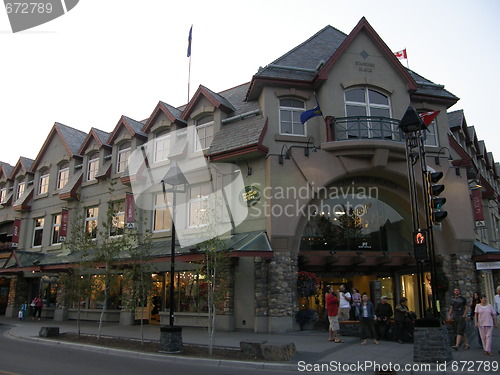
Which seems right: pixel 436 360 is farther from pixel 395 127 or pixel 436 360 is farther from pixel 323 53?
pixel 323 53

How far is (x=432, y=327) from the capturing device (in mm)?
9836

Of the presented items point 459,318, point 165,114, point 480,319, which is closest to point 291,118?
point 165,114

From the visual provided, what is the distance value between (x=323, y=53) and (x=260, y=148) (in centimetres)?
762

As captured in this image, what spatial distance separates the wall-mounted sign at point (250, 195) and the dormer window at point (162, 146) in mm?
5999

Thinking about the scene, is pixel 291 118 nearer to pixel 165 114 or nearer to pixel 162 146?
pixel 165 114

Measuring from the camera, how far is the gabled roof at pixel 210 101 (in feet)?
66.6

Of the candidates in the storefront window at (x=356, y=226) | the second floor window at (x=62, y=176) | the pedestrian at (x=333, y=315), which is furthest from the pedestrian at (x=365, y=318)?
the second floor window at (x=62, y=176)

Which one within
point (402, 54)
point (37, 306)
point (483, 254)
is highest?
point (402, 54)

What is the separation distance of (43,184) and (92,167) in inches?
219

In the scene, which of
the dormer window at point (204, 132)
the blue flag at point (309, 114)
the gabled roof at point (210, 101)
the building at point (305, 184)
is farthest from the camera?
the dormer window at point (204, 132)

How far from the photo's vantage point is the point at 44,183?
29266mm

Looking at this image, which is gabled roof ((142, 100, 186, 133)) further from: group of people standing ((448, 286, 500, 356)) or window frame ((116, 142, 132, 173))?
group of people standing ((448, 286, 500, 356))

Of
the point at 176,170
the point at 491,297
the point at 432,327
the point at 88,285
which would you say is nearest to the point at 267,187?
the point at 176,170

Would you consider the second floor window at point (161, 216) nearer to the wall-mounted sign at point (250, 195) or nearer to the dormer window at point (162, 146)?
the dormer window at point (162, 146)
